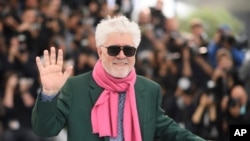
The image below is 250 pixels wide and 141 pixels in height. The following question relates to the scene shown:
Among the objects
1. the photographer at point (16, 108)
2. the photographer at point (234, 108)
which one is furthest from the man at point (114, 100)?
the photographer at point (234, 108)

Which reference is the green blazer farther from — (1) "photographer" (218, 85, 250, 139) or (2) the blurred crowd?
(1) "photographer" (218, 85, 250, 139)

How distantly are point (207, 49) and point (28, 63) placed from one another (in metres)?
2.03

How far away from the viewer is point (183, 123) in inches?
259

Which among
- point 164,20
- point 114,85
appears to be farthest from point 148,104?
point 164,20

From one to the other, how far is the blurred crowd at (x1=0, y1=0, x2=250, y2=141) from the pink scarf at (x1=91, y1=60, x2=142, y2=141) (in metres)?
3.79

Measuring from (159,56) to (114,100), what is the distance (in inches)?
175

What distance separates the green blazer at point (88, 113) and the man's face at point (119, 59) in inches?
3.3

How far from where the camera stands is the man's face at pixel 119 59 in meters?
2.38

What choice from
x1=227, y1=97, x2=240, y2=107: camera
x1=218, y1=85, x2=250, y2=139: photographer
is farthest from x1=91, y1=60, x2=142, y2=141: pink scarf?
x1=227, y1=97, x2=240, y2=107: camera

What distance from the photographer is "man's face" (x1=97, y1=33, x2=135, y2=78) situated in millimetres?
2375

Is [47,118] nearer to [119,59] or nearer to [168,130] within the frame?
[119,59]

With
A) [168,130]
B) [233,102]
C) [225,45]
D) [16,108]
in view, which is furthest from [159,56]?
[168,130]

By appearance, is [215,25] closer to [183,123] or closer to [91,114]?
[183,123]

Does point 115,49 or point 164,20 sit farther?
point 164,20
